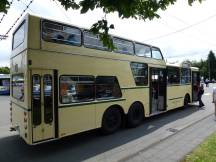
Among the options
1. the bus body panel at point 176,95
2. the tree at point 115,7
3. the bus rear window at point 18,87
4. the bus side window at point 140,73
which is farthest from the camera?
the bus body panel at point 176,95

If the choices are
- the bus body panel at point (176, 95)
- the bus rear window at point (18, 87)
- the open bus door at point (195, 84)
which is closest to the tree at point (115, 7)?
the bus rear window at point (18, 87)

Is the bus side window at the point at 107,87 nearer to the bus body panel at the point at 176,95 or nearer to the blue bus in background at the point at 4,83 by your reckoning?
the bus body panel at the point at 176,95

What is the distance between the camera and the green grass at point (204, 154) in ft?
20.9

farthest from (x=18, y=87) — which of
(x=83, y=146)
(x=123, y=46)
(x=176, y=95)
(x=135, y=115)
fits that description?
(x=176, y=95)

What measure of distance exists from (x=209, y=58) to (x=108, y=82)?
11279cm

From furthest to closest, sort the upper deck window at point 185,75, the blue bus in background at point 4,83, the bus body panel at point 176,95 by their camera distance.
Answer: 1. the blue bus in background at point 4,83
2. the upper deck window at point 185,75
3. the bus body panel at point 176,95

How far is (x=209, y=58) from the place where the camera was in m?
114

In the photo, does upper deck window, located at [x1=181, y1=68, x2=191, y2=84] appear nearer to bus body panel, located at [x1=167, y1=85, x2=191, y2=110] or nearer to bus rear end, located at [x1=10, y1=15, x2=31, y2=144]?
bus body panel, located at [x1=167, y1=85, x2=191, y2=110]

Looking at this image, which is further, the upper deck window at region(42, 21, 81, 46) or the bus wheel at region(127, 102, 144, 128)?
the bus wheel at region(127, 102, 144, 128)

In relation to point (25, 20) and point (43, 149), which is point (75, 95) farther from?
point (25, 20)

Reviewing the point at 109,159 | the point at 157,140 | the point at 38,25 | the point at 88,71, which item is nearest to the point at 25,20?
the point at 38,25

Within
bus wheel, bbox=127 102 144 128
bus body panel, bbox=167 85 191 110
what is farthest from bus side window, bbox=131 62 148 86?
bus body panel, bbox=167 85 191 110

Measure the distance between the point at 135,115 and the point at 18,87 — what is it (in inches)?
185

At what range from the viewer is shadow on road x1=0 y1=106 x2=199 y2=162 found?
24.2 feet
